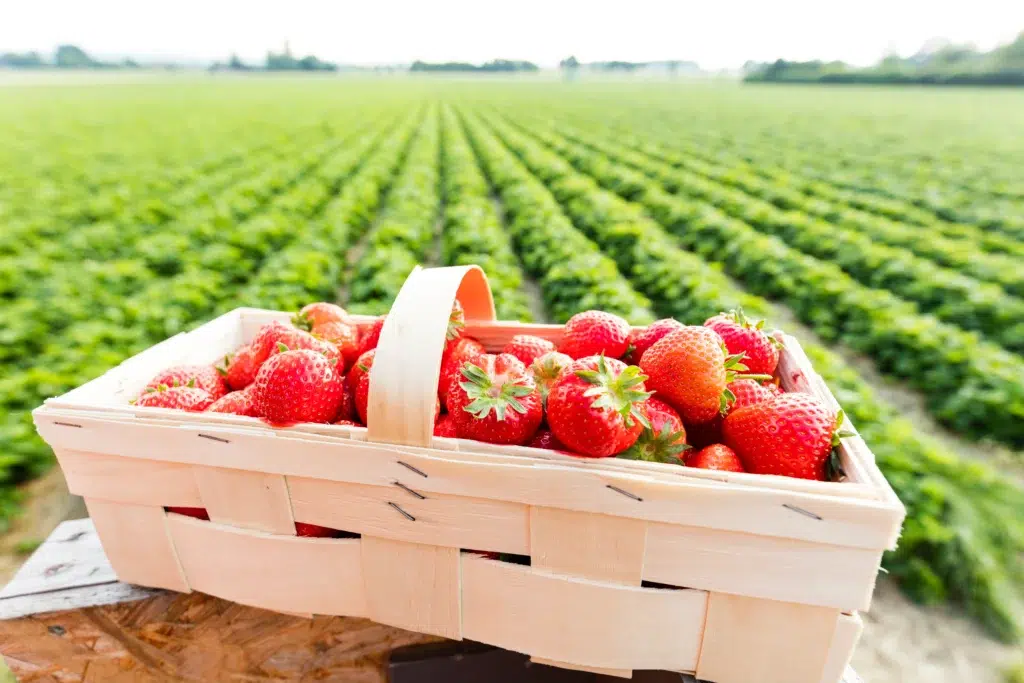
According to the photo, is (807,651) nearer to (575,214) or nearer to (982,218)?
(575,214)

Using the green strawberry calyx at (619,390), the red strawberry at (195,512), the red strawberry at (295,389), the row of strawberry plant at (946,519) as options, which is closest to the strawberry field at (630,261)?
the row of strawberry plant at (946,519)

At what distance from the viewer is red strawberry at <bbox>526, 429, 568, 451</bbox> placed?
1.25 metres

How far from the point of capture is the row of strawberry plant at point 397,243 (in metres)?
5.71

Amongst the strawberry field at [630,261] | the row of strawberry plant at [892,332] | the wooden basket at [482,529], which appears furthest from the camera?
the row of strawberry plant at [892,332]

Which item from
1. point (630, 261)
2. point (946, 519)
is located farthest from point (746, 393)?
point (630, 261)

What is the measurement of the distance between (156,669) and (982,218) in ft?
40.2

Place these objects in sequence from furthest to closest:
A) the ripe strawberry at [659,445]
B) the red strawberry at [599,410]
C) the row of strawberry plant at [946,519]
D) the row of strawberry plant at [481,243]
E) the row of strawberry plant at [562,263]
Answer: the row of strawberry plant at [481,243], the row of strawberry plant at [562,263], the row of strawberry plant at [946,519], the ripe strawberry at [659,445], the red strawberry at [599,410]

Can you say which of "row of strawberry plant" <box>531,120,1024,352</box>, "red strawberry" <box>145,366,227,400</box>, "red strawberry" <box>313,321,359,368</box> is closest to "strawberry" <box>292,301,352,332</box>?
"red strawberry" <box>313,321,359,368</box>

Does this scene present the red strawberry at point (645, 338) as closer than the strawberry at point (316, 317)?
Yes

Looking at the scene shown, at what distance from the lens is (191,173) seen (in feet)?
44.1

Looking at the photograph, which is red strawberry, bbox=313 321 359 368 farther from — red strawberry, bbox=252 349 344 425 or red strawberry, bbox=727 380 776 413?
red strawberry, bbox=727 380 776 413

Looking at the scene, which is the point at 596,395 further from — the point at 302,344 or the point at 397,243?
the point at 397,243

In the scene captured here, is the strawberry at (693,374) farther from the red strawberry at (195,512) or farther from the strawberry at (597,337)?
the red strawberry at (195,512)

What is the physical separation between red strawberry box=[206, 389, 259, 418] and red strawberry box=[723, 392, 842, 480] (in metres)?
1.12
